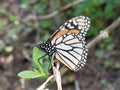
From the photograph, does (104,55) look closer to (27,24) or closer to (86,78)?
(86,78)

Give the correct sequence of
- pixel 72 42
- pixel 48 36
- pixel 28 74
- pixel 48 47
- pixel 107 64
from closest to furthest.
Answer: pixel 28 74
pixel 48 47
pixel 72 42
pixel 107 64
pixel 48 36

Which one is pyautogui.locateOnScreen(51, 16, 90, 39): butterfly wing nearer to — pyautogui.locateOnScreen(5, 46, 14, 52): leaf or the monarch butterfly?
the monarch butterfly

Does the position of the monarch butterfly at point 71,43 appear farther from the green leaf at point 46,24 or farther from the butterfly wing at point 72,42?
the green leaf at point 46,24

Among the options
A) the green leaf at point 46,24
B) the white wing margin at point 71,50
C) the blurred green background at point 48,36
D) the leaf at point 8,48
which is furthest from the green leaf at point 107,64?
the white wing margin at point 71,50

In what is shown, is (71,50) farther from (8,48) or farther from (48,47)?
(8,48)

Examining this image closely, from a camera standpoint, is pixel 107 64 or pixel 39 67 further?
pixel 107 64

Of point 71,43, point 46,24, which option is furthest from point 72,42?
point 46,24

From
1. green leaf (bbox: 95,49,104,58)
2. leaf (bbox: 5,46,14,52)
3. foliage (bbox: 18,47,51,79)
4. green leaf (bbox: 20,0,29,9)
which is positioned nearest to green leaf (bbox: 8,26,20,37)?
leaf (bbox: 5,46,14,52)
